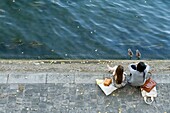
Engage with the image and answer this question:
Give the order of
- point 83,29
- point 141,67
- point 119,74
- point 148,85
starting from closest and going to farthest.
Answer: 1. point 141,67
2. point 119,74
3. point 148,85
4. point 83,29

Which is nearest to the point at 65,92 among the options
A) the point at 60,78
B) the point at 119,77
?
the point at 60,78

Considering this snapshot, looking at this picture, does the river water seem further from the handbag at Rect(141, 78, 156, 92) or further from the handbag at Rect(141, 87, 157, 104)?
the handbag at Rect(141, 87, 157, 104)

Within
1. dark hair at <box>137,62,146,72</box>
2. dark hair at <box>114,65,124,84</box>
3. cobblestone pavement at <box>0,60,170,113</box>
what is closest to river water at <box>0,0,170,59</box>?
cobblestone pavement at <box>0,60,170,113</box>

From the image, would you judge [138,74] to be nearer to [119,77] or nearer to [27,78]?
[119,77]

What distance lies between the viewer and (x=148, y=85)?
11.7m

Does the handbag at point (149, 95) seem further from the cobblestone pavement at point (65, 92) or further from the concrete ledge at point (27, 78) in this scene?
the concrete ledge at point (27, 78)

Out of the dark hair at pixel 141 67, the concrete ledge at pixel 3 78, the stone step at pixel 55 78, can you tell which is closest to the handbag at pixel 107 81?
the stone step at pixel 55 78

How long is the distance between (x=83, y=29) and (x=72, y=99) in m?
5.57

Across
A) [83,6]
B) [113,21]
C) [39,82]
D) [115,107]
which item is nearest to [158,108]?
[115,107]

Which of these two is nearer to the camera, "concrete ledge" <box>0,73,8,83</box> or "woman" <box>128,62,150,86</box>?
"woman" <box>128,62,150,86</box>

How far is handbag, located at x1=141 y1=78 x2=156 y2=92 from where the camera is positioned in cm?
1160

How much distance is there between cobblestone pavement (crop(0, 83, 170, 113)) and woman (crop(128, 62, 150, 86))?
1.05 feet

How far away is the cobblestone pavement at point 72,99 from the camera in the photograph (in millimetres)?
11000

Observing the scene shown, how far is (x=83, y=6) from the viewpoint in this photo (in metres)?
17.6
